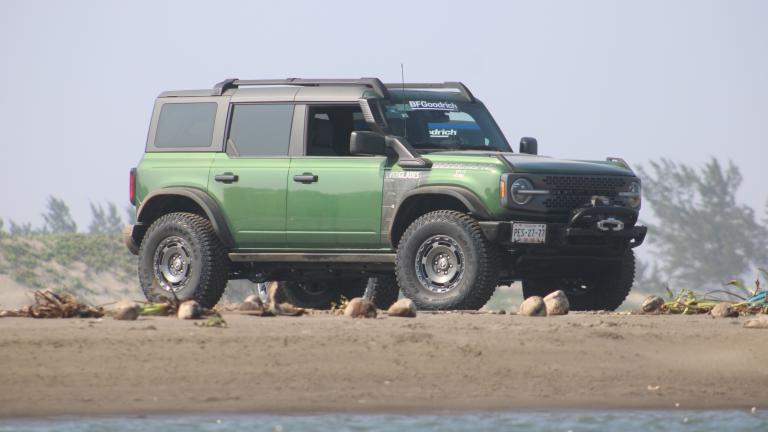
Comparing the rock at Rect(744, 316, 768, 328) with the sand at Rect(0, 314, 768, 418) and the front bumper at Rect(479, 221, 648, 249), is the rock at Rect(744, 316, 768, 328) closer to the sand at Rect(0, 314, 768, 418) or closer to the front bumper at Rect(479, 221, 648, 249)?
the sand at Rect(0, 314, 768, 418)

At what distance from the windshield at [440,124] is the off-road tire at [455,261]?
35.2 inches

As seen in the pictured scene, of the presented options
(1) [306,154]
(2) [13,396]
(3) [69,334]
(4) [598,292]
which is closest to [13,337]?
(3) [69,334]

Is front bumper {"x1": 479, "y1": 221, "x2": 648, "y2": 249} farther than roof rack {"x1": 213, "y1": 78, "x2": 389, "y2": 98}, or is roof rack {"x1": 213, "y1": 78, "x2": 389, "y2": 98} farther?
roof rack {"x1": 213, "y1": 78, "x2": 389, "y2": 98}

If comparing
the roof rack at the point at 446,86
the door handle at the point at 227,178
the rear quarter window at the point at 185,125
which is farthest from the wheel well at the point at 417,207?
the rear quarter window at the point at 185,125

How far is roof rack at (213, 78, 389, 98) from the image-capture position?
47.9 feet

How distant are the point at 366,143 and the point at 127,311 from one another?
2466mm

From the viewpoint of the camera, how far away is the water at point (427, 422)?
9.48 metres

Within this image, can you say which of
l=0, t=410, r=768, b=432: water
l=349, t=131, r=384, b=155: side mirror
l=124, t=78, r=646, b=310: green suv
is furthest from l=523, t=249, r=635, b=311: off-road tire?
l=0, t=410, r=768, b=432: water

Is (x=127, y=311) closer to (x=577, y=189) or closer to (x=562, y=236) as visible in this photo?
(x=562, y=236)

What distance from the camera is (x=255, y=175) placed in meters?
14.7

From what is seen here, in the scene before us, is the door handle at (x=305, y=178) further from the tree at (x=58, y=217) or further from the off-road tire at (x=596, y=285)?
the tree at (x=58, y=217)

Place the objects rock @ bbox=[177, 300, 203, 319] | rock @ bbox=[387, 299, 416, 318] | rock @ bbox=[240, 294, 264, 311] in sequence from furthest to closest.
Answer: rock @ bbox=[240, 294, 264, 311]
rock @ bbox=[387, 299, 416, 318]
rock @ bbox=[177, 300, 203, 319]

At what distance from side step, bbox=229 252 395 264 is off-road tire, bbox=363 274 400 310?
6.74ft

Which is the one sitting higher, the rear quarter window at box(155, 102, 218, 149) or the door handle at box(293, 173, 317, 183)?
the rear quarter window at box(155, 102, 218, 149)
